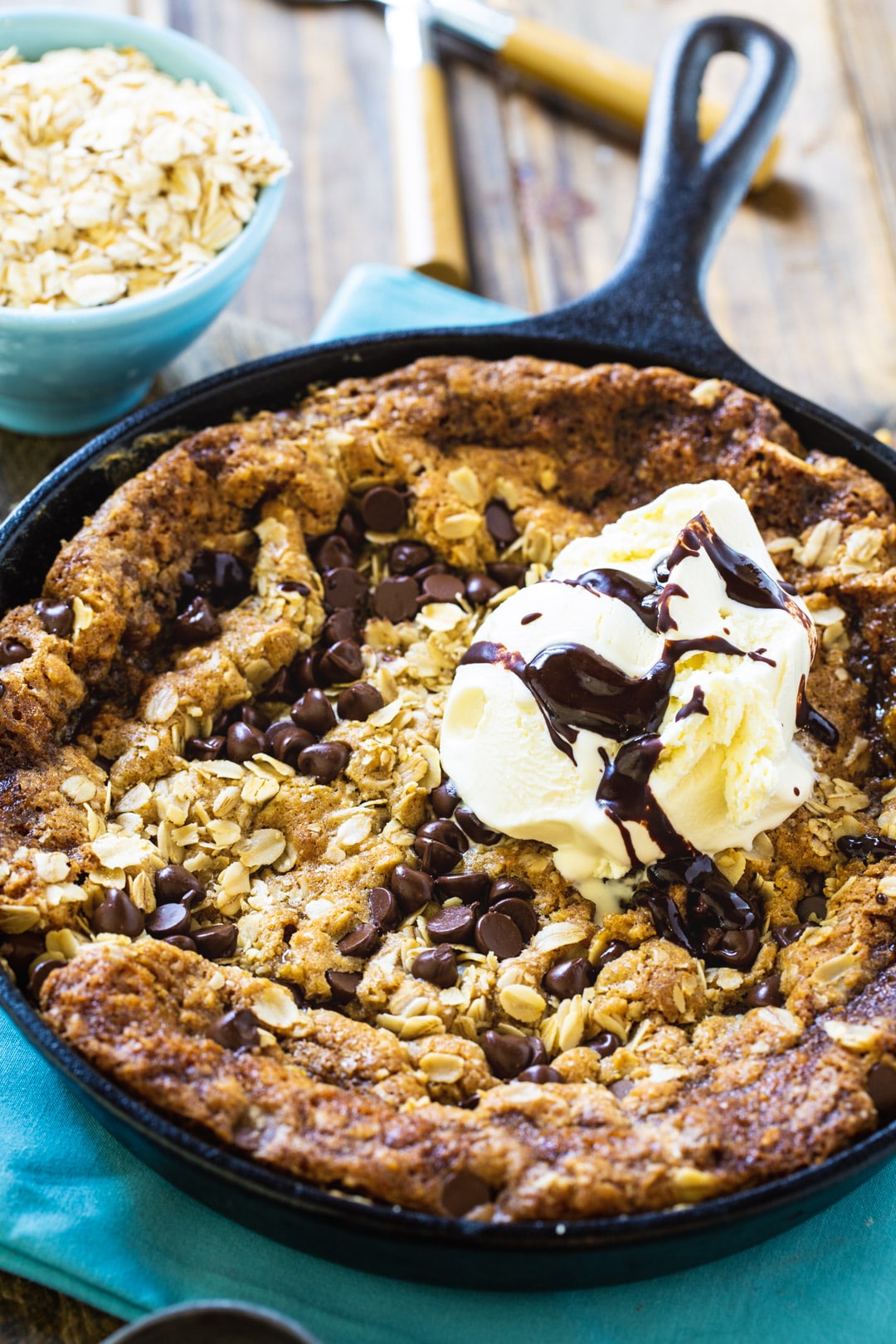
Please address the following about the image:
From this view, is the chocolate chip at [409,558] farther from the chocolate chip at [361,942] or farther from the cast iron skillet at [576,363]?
the chocolate chip at [361,942]

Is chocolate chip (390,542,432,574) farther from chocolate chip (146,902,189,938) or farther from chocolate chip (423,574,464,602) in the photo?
chocolate chip (146,902,189,938)

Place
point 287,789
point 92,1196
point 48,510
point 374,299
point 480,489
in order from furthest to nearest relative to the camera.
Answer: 1. point 374,299
2. point 480,489
3. point 48,510
4. point 287,789
5. point 92,1196

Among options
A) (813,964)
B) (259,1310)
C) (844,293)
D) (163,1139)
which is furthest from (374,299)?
(259,1310)

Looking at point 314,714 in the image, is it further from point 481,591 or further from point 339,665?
point 481,591

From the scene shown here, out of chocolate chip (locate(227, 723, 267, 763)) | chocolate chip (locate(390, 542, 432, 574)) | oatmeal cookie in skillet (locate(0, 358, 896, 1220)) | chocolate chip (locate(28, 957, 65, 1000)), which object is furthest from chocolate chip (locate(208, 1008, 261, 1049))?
chocolate chip (locate(390, 542, 432, 574))

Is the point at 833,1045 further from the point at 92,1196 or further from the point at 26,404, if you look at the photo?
the point at 26,404

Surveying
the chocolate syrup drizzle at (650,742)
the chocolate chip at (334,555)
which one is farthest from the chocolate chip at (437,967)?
the chocolate chip at (334,555)
